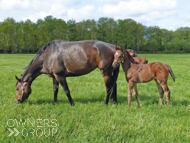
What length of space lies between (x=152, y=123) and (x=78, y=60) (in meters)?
2.89

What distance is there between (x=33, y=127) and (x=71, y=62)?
232 centimetres

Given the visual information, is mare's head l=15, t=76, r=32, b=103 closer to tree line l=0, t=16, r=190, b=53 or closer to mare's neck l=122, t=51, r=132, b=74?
mare's neck l=122, t=51, r=132, b=74

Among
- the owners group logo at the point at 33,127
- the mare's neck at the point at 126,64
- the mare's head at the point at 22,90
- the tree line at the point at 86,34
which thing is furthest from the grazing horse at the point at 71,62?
the tree line at the point at 86,34

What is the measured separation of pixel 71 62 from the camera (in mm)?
A: 5281

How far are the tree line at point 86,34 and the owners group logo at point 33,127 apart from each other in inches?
2602

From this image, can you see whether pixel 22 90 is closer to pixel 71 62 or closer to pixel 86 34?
pixel 71 62

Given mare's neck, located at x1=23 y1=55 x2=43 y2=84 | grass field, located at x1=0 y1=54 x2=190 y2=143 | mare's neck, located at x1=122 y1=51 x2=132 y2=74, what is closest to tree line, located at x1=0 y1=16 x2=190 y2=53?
mare's neck, located at x1=23 y1=55 x2=43 y2=84

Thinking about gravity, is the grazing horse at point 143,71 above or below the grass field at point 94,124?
above

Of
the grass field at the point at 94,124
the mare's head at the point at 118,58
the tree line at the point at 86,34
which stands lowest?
the grass field at the point at 94,124

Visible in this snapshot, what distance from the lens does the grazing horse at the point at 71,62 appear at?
5.24 metres

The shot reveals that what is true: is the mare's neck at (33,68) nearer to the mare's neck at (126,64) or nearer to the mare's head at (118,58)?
the mare's head at (118,58)

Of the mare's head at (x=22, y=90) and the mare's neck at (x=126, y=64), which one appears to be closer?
the mare's neck at (x=126, y=64)

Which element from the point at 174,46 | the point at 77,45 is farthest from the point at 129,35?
the point at 77,45

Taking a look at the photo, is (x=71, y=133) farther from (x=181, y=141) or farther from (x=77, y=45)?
(x=77, y=45)
